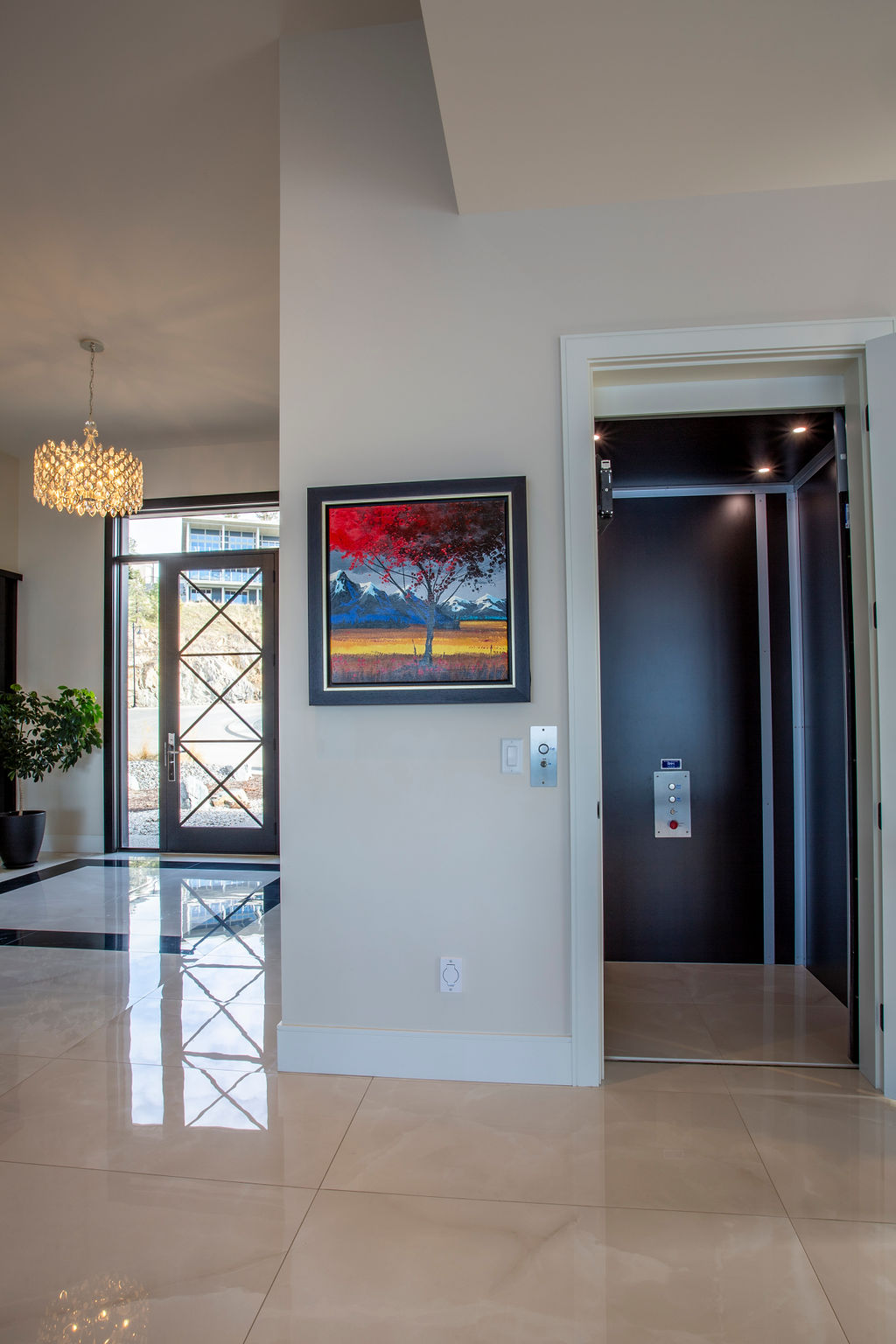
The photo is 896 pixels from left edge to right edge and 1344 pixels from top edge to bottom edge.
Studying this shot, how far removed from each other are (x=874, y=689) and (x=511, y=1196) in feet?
5.93

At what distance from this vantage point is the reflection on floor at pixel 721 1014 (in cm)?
259

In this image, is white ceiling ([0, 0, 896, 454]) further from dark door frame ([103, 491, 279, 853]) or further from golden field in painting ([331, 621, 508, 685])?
dark door frame ([103, 491, 279, 853])

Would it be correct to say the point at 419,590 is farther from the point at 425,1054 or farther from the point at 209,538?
the point at 209,538

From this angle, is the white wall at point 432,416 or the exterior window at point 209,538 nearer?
the white wall at point 432,416

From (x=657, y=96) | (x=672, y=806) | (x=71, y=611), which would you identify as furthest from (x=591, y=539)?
(x=71, y=611)

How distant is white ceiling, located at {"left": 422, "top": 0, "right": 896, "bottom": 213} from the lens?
1.73 meters

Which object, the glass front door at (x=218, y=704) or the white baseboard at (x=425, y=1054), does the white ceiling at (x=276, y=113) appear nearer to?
the glass front door at (x=218, y=704)

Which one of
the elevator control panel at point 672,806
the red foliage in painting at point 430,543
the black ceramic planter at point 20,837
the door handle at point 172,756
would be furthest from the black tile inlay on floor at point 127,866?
the red foliage in painting at point 430,543

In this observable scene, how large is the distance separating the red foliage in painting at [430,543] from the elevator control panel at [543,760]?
44cm

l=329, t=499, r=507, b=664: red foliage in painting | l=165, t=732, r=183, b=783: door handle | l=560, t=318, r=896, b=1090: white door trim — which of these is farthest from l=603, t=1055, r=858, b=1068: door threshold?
l=165, t=732, r=183, b=783: door handle

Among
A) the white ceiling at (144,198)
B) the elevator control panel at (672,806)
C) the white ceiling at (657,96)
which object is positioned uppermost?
the white ceiling at (144,198)

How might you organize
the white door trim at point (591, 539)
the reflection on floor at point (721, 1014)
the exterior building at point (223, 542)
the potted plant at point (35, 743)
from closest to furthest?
the white door trim at point (591, 539) → the reflection on floor at point (721, 1014) → the potted plant at point (35, 743) → the exterior building at point (223, 542)

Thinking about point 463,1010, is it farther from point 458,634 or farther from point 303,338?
point 303,338

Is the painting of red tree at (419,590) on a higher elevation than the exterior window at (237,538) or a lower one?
lower
